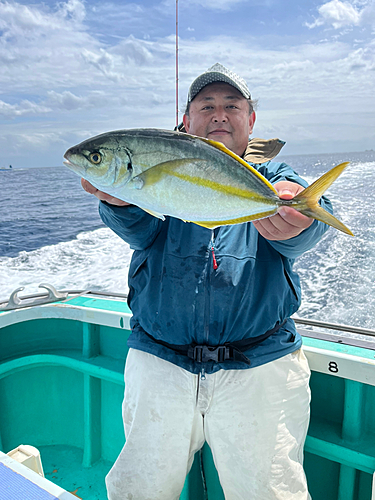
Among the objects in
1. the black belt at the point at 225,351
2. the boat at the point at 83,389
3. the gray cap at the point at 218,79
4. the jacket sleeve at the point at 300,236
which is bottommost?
the boat at the point at 83,389

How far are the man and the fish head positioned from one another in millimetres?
502

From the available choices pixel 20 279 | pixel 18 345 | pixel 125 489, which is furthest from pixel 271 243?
pixel 20 279

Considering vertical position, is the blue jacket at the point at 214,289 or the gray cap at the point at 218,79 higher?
the gray cap at the point at 218,79

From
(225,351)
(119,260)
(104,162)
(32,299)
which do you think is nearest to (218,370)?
(225,351)

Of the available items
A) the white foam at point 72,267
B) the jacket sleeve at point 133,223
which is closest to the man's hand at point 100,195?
the jacket sleeve at point 133,223

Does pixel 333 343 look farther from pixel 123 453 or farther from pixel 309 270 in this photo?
pixel 309 270

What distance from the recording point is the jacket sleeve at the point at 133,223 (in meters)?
1.68

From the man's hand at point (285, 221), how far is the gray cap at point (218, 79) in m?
0.86

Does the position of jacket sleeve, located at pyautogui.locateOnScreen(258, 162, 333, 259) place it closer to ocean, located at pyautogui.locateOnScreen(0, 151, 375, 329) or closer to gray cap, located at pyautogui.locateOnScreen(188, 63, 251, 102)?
gray cap, located at pyautogui.locateOnScreen(188, 63, 251, 102)

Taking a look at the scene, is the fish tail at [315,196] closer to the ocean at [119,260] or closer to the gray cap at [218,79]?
the gray cap at [218,79]

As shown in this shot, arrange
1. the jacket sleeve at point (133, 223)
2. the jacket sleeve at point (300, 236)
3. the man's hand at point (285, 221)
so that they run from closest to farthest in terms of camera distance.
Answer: the man's hand at point (285, 221), the jacket sleeve at point (300, 236), the jacket sleeve at point (133, 223)

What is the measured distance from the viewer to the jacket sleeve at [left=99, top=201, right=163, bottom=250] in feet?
5.52

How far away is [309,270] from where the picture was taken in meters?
7.26

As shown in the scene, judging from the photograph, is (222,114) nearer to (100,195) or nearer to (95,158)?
(100,195)
